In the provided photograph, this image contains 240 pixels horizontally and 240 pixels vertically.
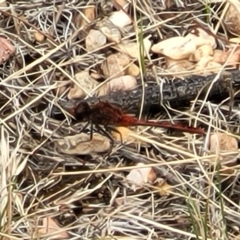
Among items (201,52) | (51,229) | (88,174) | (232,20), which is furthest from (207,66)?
(51,229)

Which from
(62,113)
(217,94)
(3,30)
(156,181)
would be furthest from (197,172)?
(3,30)

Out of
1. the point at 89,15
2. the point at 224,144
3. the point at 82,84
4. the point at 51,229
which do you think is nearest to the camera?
the point at 51,229

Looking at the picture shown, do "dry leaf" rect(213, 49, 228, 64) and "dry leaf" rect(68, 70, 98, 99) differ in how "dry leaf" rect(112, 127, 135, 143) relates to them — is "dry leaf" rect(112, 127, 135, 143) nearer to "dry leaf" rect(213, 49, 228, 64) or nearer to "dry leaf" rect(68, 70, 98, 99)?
"dry leaf" rect(68, 70, 98, 99)

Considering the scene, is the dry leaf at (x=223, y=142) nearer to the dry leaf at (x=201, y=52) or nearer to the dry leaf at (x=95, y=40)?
the dry leaf at (x=201, y=52)

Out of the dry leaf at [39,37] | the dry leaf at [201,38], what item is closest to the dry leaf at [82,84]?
the dry leaf at [39,37]

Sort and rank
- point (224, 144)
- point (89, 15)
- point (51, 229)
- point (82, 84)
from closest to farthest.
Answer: point (51, 229) → point (224, 144) → point (82, 84) → point (89, 15)

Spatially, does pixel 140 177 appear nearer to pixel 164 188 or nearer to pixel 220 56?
pixel 164 188
